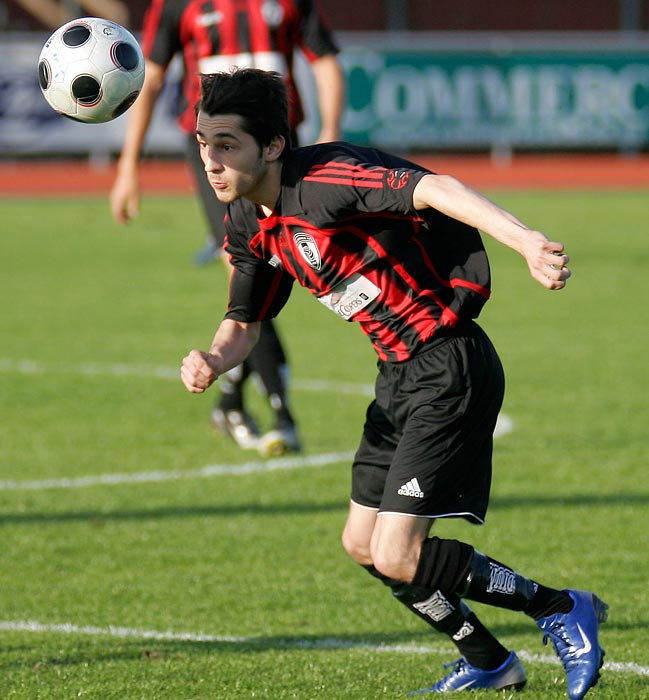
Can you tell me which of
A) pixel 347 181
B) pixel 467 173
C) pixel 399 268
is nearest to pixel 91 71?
pixel 347 181

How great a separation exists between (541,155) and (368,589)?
72.4ft

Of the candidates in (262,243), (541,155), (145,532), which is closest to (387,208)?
(262,243)

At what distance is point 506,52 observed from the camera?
2472cm

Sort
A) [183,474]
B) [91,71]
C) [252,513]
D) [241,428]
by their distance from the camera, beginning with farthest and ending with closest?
[241,428] < [183,474] < [252,513] < [91,71]

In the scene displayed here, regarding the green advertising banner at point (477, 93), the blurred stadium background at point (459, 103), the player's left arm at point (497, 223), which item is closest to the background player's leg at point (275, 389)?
the player's left arm at point (497, 223)

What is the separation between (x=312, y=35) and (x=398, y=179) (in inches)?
153

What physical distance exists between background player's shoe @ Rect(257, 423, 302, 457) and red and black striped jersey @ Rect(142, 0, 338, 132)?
1.67 metres

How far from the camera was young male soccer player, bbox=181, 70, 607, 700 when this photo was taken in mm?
3900

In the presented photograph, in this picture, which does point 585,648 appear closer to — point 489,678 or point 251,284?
point 489,678

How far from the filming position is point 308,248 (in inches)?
158

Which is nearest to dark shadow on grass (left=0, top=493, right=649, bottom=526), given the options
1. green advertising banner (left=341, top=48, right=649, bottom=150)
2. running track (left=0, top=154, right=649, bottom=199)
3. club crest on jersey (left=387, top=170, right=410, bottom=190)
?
club crest on jersey (left=387, top=170, right=410, bottom=190)

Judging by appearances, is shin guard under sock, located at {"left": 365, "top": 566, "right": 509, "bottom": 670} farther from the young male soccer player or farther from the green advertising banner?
the green advertising banner

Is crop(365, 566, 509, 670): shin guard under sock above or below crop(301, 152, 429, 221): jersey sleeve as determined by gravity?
below

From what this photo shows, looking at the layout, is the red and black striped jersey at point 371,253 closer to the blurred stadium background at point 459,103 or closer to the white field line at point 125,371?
the white field line at point 125,371
